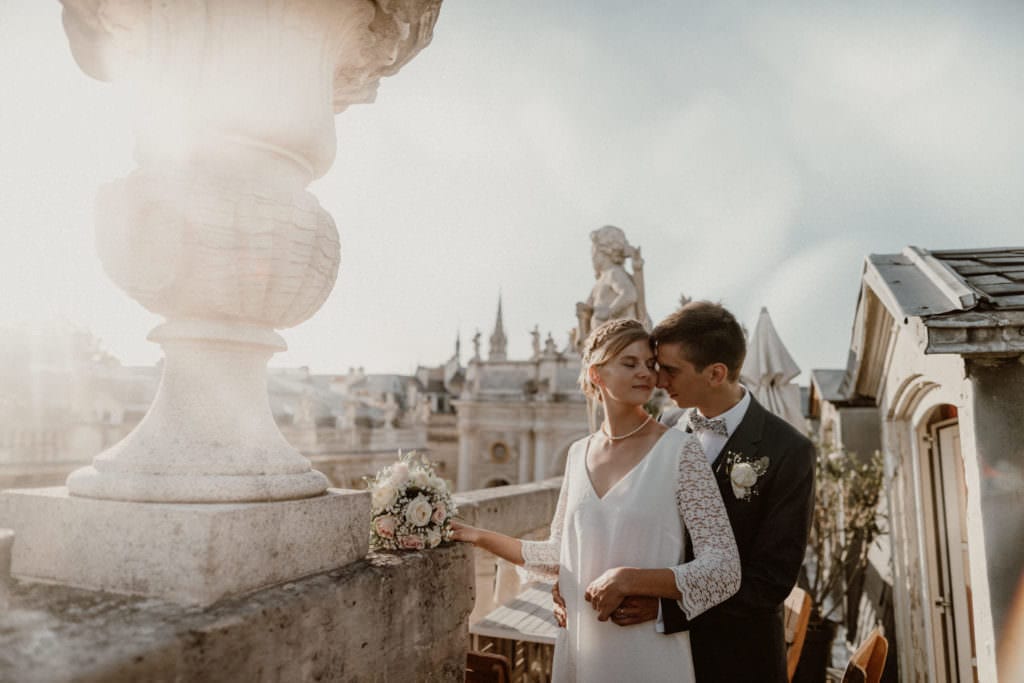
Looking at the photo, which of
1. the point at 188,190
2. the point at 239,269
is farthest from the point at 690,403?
the point at 188,190

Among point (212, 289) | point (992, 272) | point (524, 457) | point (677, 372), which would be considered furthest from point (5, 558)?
point (524, 457)

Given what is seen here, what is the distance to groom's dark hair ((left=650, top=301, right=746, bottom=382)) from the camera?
6.75 ft

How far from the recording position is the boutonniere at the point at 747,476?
1.95 meters

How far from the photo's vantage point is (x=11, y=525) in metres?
1.45

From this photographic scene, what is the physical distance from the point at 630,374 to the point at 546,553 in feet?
2.52

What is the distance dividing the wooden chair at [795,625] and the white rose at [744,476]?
2147mm

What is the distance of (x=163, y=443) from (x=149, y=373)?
24586 millimetres

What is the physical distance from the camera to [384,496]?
82.7 inches

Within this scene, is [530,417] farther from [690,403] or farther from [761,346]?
[690,403]

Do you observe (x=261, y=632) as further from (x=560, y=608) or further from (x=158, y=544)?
(x=560, y=608)

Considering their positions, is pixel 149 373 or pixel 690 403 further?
pixel 149 373

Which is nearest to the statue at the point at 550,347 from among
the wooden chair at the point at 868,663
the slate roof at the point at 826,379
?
the slate roof at the point at 826,379

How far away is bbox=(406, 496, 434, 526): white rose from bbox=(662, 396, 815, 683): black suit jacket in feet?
2.90

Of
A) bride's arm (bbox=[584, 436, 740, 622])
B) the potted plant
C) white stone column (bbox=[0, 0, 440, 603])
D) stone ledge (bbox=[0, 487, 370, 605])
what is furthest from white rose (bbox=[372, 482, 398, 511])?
the potted plant
